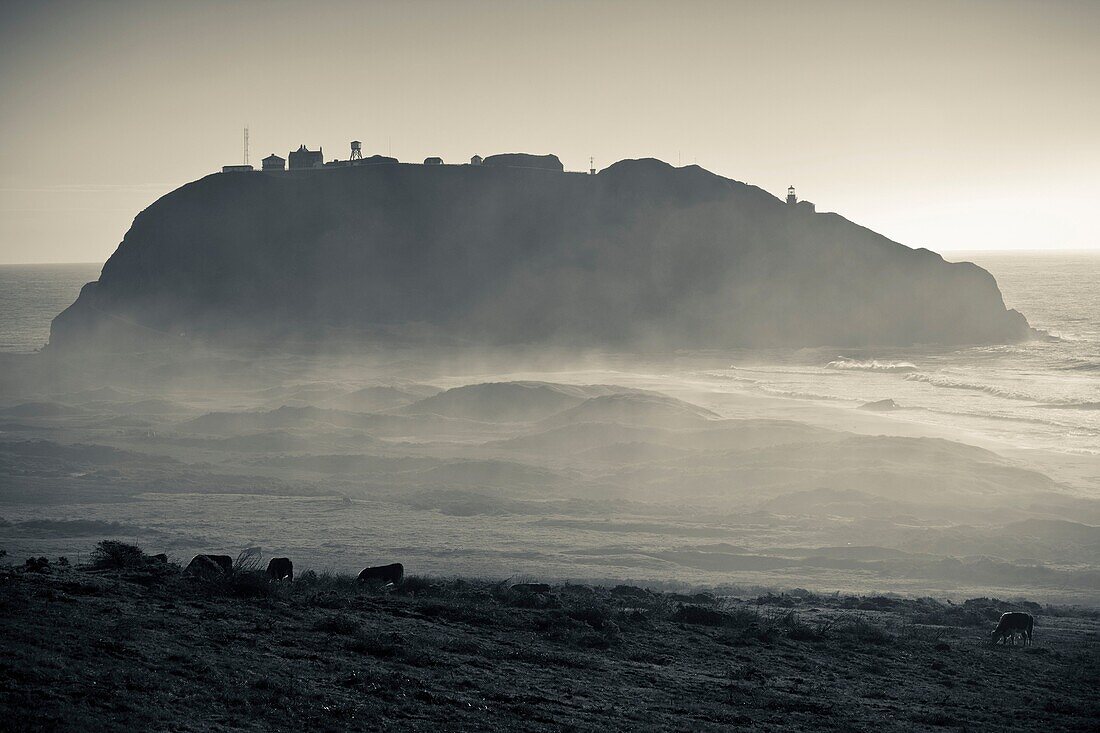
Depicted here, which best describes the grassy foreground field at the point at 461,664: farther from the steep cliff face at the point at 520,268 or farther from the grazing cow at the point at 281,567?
the steep cliff face at the point at 520,268

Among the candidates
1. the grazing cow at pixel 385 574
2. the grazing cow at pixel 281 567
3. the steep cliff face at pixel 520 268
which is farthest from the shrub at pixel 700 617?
the steep cliff face at pixel 520 268

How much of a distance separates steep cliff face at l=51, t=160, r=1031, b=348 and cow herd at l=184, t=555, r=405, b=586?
89.5 metres

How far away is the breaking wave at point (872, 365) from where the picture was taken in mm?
93125

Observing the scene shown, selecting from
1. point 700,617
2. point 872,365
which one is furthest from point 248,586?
point 872,365

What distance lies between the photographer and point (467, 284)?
384 feet

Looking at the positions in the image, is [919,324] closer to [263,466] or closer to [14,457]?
[263,466]

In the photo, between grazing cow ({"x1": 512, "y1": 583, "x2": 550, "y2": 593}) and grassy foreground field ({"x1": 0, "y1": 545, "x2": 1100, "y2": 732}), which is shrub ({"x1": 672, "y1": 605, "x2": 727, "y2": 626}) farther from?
grazing cow ({"x1": 512, "y1": 583, "x2": 550, "y2": 593})

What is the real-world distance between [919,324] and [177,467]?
94088mm

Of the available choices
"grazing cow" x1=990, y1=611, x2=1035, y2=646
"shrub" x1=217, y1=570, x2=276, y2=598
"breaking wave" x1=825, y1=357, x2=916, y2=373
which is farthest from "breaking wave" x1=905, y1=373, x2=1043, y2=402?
"shrub" x1=217, y1=570, x2=276, y2=598

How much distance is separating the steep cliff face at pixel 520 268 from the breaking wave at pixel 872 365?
44.6ft

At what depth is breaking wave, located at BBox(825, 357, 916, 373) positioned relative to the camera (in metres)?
93.1

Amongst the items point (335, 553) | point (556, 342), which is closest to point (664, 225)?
point (556, 342)

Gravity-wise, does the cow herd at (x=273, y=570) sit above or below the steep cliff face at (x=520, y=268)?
below

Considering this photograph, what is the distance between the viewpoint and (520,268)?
389 ft
